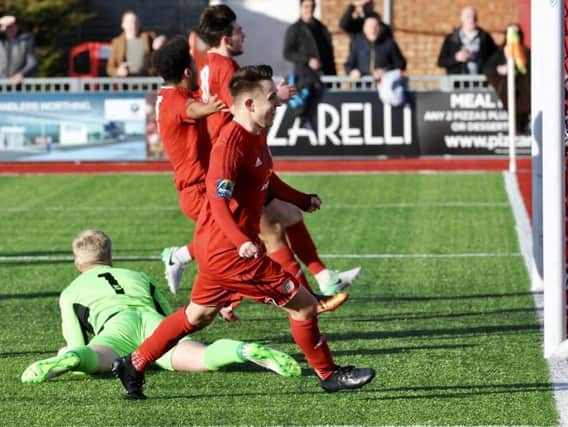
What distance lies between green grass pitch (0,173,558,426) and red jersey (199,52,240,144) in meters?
1.34

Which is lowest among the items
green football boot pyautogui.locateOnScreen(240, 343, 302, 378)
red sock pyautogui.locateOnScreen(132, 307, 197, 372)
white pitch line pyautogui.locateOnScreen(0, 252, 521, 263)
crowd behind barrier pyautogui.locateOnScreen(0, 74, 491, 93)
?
white pitch line pyautogui.locateOnScreen(0, 252, 521, 263)

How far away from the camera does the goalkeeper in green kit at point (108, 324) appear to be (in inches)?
323

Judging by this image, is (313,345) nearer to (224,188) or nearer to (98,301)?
(224,188)

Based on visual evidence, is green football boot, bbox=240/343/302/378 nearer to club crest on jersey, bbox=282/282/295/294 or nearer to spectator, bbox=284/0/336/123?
club crest on jersey, bbox=282/282/295/294

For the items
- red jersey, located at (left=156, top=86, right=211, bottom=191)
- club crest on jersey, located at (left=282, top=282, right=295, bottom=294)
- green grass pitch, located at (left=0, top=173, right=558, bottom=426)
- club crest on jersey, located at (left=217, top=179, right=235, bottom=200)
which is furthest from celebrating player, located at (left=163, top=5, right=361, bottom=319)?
club crest on jersey, located at (left=282, top=282, right=295, bottom=294)

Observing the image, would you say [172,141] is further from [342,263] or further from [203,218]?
[342,263]

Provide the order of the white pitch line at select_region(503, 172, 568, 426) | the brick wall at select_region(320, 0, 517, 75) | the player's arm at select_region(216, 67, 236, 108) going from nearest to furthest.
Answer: the white pitch line at select_region(503, 172, 568, 426)
the player's arm at select_region(216, 67, 236, 108)
the brick wall at select_region(320, 0, 517, 75)

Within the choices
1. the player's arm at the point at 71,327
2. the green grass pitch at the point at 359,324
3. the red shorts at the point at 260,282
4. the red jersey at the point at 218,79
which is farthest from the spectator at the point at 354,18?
the red shorts at the point at 260,282

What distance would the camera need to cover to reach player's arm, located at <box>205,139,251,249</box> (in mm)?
7461

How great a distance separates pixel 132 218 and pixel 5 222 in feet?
4.27

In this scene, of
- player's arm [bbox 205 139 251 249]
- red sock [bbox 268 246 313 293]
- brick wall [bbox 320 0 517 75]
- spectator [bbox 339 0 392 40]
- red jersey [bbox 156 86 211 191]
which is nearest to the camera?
player's arm [bbox 205 139 251 249]

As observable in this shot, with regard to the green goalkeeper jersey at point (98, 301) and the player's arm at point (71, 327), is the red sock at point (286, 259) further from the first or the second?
the player's arm at point (71, 327)

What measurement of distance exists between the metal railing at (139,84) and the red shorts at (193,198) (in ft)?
39.7

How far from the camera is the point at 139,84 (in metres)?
22.5
